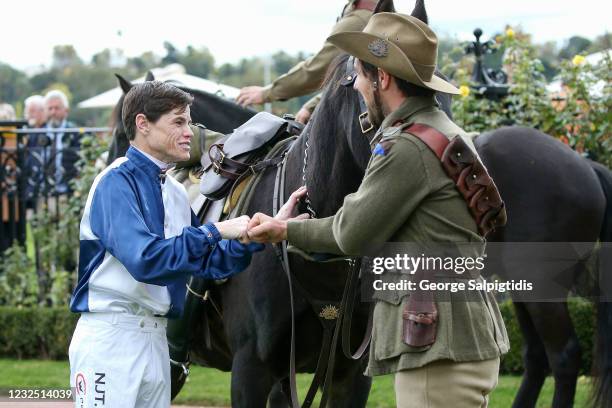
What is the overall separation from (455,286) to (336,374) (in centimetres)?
140

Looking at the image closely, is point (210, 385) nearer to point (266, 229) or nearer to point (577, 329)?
point (577, 329)

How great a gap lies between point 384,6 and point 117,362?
1536 mm

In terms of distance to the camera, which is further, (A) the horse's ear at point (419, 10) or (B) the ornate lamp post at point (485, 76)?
(B) the ornate lamp post at point (485, 76)

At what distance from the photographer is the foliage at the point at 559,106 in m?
7.30

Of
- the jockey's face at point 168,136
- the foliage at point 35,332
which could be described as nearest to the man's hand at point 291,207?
the jockey's face at point 168,136

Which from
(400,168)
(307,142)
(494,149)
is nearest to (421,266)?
(400,168)

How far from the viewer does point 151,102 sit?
11.1 ft

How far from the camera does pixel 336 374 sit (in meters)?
4.16

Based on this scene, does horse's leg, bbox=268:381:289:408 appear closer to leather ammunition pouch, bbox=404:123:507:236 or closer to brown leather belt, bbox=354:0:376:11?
brown leather belt, bbox=354:0:376:11

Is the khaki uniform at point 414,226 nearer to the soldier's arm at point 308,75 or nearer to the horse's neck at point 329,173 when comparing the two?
the horse's neck at point 329,173

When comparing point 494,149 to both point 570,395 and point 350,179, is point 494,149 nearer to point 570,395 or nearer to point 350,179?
point 570,395

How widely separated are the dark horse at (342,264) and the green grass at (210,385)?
99 centimetres

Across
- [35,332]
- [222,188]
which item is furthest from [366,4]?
[35,332]

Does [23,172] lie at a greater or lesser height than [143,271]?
lesser
